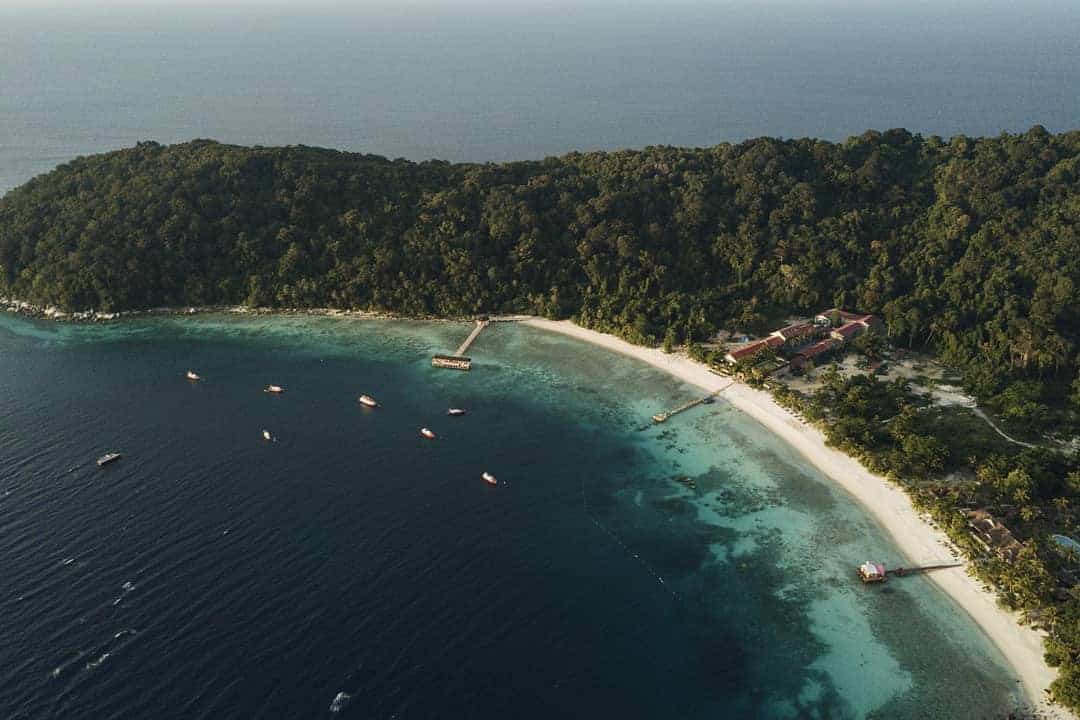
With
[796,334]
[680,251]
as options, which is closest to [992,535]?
[796,334]

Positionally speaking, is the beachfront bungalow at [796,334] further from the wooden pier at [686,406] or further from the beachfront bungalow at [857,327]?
the wooden pier at [686,406]

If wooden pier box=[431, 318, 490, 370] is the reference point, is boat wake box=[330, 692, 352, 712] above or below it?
below

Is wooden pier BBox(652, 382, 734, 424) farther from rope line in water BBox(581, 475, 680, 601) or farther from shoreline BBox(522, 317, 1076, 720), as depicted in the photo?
rope line in water BBox(581, 475, 680, 601)

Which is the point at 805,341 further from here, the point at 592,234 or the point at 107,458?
the point at 107,458

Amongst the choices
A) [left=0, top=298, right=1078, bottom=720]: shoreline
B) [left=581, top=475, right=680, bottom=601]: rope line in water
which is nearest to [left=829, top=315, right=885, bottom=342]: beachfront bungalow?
[left=0, top=298, right=1078, bottom=720]: shoreline

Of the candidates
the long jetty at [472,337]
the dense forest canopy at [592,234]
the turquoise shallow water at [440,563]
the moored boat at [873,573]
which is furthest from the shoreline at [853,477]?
the moored boat at [873,573]

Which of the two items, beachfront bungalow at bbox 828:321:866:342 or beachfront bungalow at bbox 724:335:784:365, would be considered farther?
beachfront bungalow at bbox 828:321:866:342
